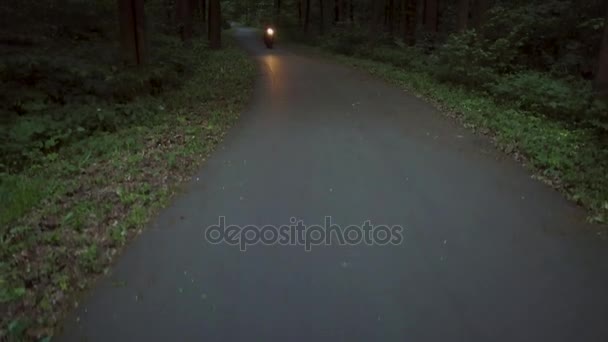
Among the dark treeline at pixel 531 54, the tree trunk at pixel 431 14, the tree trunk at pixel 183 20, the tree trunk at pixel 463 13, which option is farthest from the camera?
the tree trunk at pixel 431 14

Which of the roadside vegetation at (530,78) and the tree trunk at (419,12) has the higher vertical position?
the tree trunk at (419,12)

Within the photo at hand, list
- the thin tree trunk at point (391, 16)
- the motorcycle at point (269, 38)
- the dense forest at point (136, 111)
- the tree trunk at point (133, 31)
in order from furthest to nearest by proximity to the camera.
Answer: the thin tree trunk at point (391, 16) → the motorcycle at point (269, 38) → the tree trunk at point (133, 31) → the dense forest at point (136, 111)

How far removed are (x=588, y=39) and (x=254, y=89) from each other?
10.3 metres

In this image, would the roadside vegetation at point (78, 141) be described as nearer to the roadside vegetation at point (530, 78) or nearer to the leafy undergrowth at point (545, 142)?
the leafy undergrowth at point (545, 142)

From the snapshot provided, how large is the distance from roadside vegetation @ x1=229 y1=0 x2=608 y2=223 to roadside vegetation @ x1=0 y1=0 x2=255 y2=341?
18.1 ft

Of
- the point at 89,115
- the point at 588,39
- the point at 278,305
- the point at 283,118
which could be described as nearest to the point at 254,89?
the point at 283,118

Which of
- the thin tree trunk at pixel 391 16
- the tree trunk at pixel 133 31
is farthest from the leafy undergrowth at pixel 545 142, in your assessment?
the thin tree trunk at pixel 391 16

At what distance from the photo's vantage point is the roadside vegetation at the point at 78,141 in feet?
16.4

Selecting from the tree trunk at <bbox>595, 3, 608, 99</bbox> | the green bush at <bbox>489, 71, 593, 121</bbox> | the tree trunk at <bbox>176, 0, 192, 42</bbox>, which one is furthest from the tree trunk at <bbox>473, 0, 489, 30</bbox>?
the tree trunk at <bbox>176, 0, 192, 42</bbox>

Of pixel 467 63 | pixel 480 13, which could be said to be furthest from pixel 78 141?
pixel 480 13

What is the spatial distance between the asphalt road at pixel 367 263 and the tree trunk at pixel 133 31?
6.06 m

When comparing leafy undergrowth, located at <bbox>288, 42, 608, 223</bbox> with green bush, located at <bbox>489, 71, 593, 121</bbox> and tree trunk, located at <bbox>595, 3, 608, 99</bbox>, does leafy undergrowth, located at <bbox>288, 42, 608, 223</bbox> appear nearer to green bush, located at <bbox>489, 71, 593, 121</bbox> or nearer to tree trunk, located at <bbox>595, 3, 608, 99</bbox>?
green bush, located at <bbox>489, 71, 593, 121</bbox>

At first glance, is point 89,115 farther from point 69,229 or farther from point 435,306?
point 435,306

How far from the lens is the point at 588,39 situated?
51.3 feet
